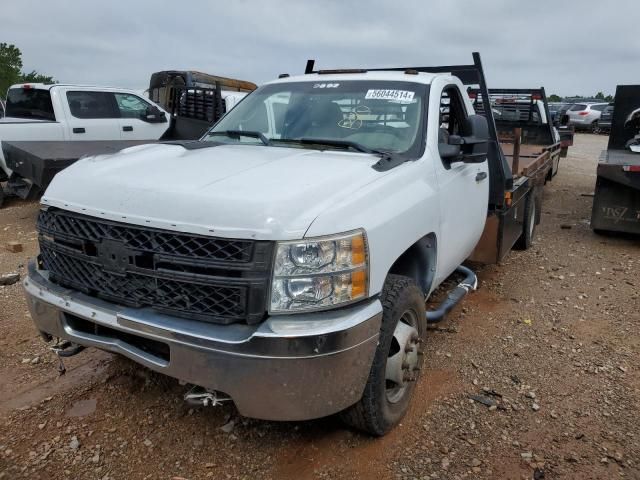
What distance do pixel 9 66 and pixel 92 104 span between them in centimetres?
2400

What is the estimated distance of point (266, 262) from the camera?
2.31 m

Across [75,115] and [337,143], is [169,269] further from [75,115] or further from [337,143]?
[75,115]

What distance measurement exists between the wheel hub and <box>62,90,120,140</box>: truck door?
775cm

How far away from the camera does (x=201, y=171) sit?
A: 2834 millimetres

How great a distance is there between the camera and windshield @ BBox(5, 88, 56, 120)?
29.7 ft

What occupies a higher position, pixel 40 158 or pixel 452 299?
pixel 40 158

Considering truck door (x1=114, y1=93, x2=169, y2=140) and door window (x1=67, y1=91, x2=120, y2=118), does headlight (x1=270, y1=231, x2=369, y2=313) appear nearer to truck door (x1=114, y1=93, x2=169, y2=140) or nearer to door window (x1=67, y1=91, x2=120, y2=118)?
door window (x1=67, y1=91, x2=120, y2=118)

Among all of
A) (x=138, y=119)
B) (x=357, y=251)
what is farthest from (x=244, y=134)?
(x=138, y=119)

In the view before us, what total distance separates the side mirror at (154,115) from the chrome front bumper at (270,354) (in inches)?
309

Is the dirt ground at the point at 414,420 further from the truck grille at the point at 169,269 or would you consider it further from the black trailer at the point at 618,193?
the black trailer at the point at 618,193

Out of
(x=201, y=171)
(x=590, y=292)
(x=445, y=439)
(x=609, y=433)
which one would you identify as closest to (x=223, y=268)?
(x=201, y=171)

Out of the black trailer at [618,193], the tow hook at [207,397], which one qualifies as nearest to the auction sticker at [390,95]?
the tow hook at [207,397]

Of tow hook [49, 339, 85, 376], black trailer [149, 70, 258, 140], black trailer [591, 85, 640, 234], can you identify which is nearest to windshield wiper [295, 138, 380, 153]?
tow hook [49, 339, 85, 376]

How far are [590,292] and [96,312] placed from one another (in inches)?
181
